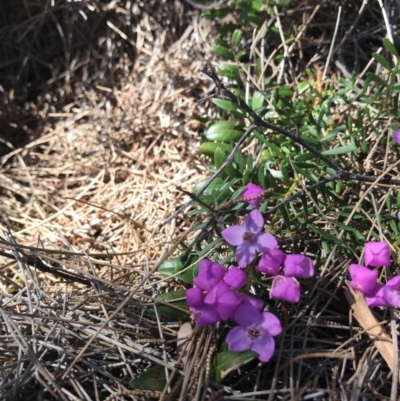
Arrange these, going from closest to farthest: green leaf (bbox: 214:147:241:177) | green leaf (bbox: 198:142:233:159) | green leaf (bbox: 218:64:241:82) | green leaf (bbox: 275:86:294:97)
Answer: green leaf (bbox: 214:147:241:177) → green leaf (bbox: 198:142:233:159) → green leaf (bbox: 275:86:294:97) → green leaf (bbox: 218:64:241:82)

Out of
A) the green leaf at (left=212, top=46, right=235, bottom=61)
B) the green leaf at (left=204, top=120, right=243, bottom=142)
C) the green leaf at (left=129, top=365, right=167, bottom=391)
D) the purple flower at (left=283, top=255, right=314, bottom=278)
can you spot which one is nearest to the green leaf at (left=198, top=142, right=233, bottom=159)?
the green leaf at (left=204, top=120, right=243, bottom=142)

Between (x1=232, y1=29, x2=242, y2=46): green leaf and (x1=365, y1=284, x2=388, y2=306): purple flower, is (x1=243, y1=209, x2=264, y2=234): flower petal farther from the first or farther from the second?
(x1=232, y1=29, x2=242, y2=46): green leaf

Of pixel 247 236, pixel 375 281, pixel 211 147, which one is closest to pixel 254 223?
pixel 247 236

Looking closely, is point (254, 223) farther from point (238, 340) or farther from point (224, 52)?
point (224, 52)

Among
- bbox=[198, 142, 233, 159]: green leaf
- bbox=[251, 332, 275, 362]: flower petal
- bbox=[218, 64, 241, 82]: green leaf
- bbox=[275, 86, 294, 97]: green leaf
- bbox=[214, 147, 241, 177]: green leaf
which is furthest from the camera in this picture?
bbox=[218, 64, 241, 82]: green leaf

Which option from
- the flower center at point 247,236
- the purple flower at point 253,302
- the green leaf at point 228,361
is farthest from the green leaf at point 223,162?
the green leaf at point 228,361

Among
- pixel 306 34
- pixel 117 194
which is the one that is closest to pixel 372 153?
pixel 306 34

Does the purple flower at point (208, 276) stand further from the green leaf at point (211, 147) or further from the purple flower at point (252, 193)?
the green leaf at point (211, 147)

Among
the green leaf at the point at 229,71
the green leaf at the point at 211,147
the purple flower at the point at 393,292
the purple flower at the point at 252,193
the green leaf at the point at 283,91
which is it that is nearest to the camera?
the purple flower at the point at 393,292
